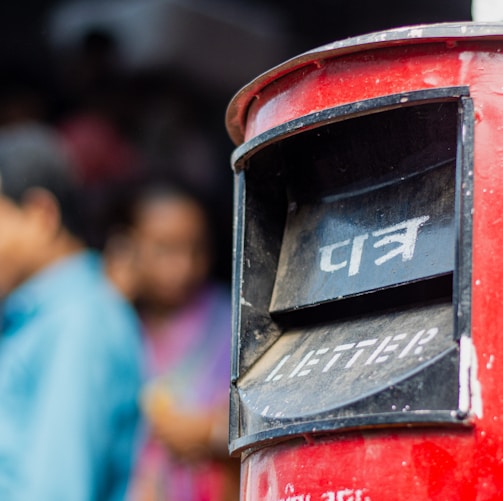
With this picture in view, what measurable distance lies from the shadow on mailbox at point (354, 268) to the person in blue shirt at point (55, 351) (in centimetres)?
105

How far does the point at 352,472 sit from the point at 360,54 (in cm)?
38

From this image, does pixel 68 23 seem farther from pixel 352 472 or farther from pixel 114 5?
pixel 352 472

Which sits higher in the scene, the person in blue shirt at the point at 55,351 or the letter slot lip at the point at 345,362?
the person in blue shirt at the point at 55,351

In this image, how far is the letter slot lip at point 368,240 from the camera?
102 centimetres

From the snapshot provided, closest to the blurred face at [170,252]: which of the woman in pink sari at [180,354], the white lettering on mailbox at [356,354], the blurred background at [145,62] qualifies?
the woman in pink sari at [180,354]

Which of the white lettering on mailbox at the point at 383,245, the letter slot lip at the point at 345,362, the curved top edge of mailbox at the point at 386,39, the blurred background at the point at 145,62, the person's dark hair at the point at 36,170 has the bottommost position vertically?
the letter slot lip at the point at 345,362

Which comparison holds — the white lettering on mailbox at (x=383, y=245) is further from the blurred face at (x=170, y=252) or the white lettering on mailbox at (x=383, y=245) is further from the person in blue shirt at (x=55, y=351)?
the blurred face at (x=170, y=252)

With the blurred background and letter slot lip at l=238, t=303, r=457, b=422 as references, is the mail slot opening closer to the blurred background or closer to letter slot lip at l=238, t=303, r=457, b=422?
letter slot lip at l=238, t=303, r=457, b=422

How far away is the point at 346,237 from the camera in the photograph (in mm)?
1109

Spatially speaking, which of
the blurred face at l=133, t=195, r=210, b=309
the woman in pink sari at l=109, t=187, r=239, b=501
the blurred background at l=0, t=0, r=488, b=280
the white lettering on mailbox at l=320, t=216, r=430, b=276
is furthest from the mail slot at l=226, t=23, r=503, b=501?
the blurred background at l=0, t=0, r=488, b=280

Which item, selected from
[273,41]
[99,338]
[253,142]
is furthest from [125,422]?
[273,41]

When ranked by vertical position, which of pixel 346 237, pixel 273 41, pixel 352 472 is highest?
pixel 273 41

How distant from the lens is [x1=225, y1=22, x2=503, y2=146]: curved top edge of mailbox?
978 mm

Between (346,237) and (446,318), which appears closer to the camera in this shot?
(446,318)
